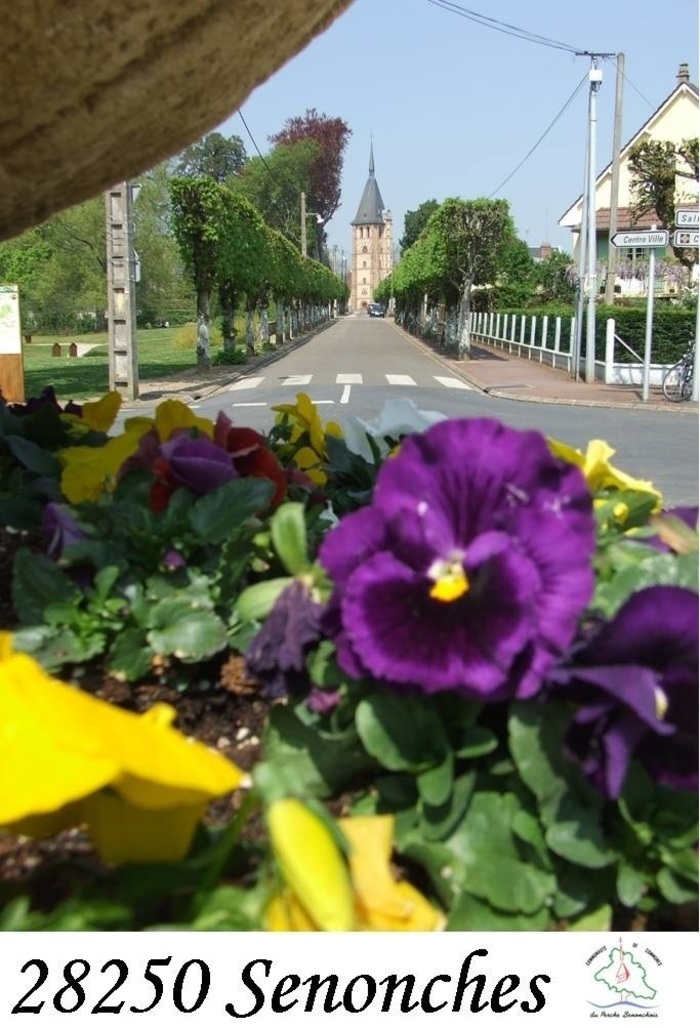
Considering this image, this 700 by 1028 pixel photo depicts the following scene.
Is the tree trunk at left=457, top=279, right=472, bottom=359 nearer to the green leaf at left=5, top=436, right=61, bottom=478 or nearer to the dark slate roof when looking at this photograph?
the green leaf at left=5, top=436, right=61, bottom=478

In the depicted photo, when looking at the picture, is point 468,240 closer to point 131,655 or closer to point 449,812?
point 131,655

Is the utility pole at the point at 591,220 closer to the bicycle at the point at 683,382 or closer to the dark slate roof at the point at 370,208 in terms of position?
the bicycle at the point at 683,382

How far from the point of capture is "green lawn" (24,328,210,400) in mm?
19531

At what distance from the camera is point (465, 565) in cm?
92

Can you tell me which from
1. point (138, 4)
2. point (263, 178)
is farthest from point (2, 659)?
point (263, 178)

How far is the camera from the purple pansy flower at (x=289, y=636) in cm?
101

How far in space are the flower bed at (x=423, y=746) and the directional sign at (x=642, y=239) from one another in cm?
1522

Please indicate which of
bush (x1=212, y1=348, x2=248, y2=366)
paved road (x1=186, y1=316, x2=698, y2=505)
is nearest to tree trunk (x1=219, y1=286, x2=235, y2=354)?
bush (x1=212, y1=348, x2=248, y2=366)

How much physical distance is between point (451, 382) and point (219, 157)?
76.4m

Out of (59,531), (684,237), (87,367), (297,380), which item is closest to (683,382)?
(684,237)

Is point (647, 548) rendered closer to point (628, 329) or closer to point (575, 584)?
point (575, 584)

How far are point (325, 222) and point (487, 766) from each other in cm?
9869

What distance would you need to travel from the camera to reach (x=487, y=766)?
990 millimetres

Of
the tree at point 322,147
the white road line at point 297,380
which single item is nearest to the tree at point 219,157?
the tree at point 322,147
